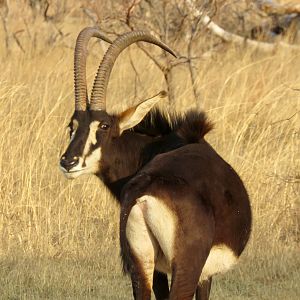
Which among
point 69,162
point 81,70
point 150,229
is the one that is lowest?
point 69,162

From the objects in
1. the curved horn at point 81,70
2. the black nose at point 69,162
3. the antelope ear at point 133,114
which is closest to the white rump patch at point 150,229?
the black nose at point 69,162

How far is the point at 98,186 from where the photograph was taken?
8711mm

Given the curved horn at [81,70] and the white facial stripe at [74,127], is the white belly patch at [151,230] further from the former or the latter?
the curved horn at [81,70]

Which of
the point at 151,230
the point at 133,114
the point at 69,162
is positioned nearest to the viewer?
the point at 151,230

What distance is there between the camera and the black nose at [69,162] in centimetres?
555

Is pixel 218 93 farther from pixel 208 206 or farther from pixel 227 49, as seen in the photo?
pixel 208 206

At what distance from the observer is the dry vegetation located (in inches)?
285

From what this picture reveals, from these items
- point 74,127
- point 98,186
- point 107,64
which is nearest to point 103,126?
point 74,127

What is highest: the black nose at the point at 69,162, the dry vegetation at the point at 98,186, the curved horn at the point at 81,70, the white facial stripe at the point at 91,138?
the curved horn at the point at 81,70

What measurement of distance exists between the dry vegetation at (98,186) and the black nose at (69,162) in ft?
4.91

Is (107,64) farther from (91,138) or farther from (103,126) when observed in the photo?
(91,138)

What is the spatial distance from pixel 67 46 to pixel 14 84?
8.43ft

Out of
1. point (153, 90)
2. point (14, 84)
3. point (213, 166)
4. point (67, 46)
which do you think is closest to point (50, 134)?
point (14, 84)

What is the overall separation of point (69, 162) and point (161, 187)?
1.10m
